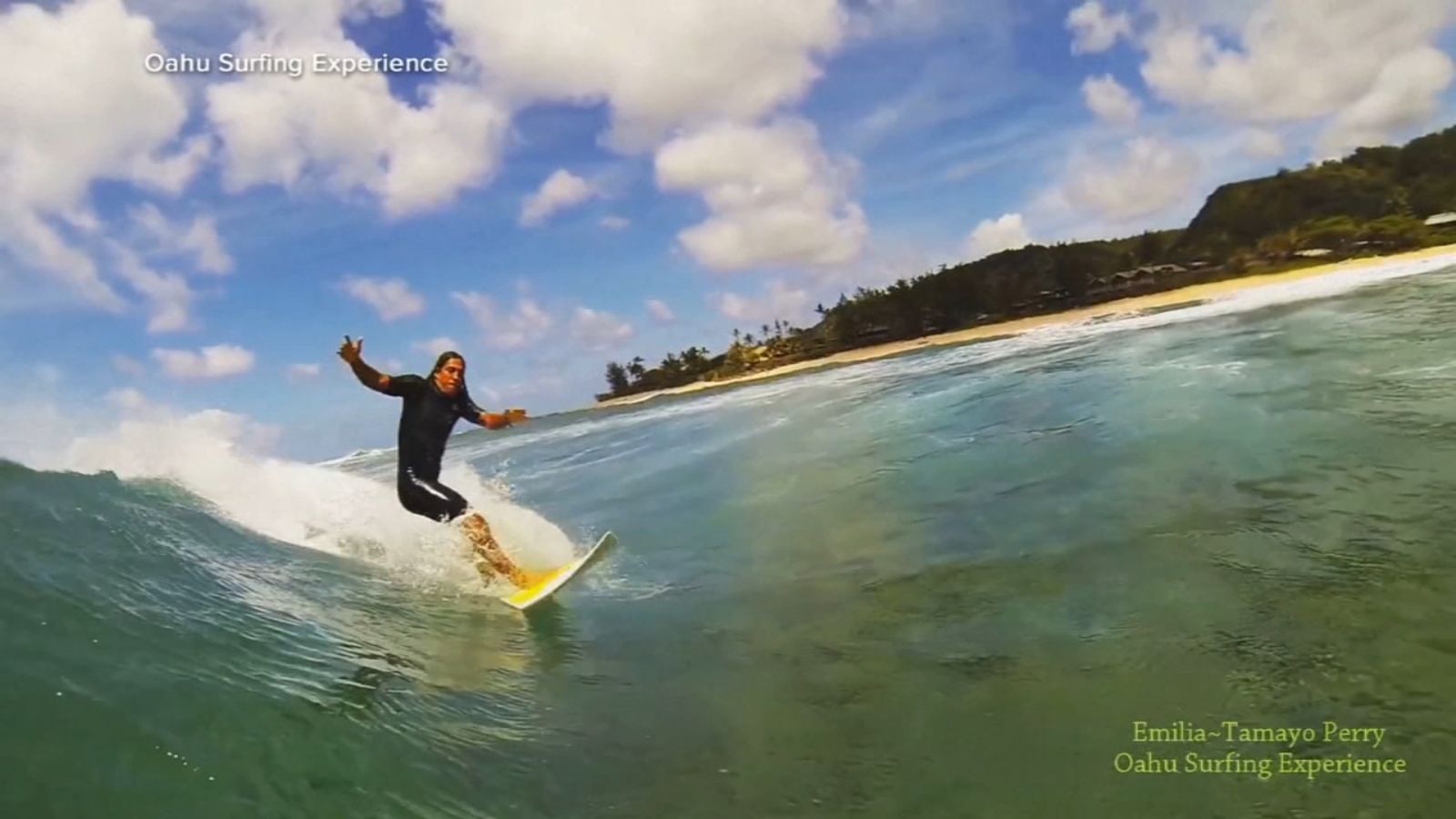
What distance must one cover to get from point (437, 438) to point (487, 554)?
135cm

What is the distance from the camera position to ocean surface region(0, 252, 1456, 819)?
4512 mm

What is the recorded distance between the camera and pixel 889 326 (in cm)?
7900

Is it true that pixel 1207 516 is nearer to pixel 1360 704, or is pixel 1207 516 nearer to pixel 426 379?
pixel 1360 704

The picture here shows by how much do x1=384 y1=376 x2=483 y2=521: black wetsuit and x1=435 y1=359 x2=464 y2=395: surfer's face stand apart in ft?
0.18

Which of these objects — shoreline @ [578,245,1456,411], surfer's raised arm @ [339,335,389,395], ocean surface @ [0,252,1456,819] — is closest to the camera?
ocean surface @ [0,252,1456,819]

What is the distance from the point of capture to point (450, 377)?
985cm

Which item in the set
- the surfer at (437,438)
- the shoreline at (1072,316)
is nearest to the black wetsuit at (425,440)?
the surfer at (437,438)

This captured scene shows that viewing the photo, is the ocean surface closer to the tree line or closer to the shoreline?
the shoreline

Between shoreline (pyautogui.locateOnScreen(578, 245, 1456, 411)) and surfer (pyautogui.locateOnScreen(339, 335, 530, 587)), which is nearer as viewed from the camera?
surfer (pyautogui.locateOnScreen(339, 335, 530, 587))

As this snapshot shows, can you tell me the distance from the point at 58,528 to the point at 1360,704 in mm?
10539

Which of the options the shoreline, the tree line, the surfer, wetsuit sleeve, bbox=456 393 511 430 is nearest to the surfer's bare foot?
the surfer

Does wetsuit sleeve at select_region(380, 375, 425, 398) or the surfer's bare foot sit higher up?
wetsuit sleeve at select_region(380, 375, 425, 398)

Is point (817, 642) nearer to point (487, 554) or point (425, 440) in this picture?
point (487, 554)

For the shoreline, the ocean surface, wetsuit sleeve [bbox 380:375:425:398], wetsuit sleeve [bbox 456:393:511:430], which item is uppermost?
wetsuit sleeve [bbox 380:375:425:398]
